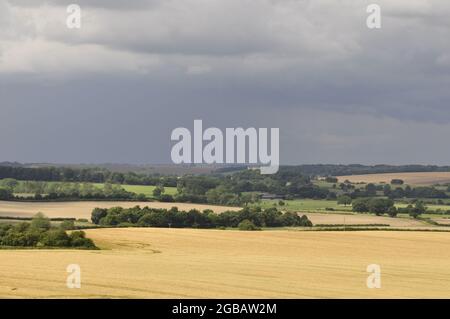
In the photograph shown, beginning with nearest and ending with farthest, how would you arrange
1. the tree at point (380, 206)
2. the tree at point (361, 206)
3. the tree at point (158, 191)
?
the tree at point (380, 206)
the tree at point (361, 206)
the tree at point (158, 191)

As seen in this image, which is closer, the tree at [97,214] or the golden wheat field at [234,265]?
the golden wheat field at [234,265]

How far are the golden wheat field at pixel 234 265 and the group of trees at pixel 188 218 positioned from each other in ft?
53.3

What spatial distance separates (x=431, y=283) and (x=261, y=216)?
52.6 meters

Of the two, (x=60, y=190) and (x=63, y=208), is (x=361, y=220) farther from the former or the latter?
(x=60, y=190)

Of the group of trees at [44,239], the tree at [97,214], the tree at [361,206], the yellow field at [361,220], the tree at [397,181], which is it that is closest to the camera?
the group of trees at [44,239]

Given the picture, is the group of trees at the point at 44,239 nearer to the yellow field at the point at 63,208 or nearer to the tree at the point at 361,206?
the yellow field at the point at 63,208

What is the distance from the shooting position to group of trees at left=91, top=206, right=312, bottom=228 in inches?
3383

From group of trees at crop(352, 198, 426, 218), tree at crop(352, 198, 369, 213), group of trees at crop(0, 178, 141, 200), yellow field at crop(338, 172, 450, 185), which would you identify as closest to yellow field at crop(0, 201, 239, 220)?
group of trees at crop(0, 178, 141, 200)

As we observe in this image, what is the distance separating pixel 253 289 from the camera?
3309 centimetres

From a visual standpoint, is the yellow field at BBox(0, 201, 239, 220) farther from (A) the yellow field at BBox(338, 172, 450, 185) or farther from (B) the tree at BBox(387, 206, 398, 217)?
(A) the yellow field at BBox(338, 172, 450, 185)

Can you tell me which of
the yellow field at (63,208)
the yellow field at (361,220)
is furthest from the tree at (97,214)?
the yellow field at (361,220)

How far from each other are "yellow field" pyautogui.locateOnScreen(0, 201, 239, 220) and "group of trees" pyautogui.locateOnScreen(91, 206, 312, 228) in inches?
142

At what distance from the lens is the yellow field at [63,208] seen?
89750 mm

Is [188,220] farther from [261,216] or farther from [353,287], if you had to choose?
[353,287]
